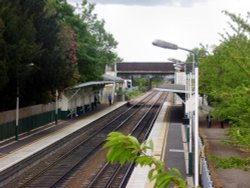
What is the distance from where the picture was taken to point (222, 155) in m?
23.6

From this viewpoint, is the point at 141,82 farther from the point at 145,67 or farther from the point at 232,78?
the point at 232,78

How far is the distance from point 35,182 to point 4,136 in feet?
38.3

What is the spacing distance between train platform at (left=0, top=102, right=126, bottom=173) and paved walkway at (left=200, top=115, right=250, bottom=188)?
924 centimetres

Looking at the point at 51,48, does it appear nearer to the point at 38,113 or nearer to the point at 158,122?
the point at 38,113

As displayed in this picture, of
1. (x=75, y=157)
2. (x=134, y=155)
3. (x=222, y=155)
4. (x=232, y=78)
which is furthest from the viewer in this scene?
(x=75, y=157)

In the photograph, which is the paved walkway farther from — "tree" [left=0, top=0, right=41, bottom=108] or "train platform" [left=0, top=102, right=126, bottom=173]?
→ "tree" [left=0, top=0, right=41, bottom=108]

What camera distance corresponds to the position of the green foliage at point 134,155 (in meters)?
4.16

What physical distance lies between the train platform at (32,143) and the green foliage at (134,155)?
1784 cm

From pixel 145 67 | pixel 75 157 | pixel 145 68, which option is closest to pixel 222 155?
pixel 75 157

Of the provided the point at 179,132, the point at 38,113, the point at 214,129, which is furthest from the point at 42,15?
the point at 214,129

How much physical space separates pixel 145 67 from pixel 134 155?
9555cm

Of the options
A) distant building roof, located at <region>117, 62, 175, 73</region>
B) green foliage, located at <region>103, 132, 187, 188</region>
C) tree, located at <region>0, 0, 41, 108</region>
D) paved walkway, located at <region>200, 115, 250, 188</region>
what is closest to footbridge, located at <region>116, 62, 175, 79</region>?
distant building roof, located at <region>117, 62, 175, 73</region>

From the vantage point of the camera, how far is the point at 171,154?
989 inches

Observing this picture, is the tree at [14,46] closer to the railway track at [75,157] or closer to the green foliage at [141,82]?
the railway track at [75,157]
